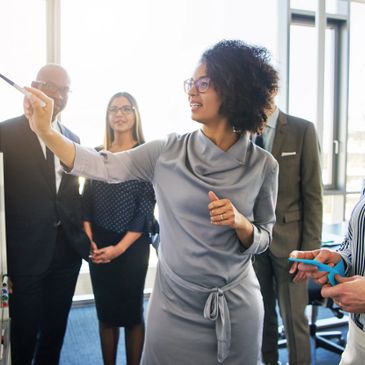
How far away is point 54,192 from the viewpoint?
78.9 inches

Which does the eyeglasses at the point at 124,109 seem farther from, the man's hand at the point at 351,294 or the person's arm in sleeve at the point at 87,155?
the man's hand at the point at 351,294

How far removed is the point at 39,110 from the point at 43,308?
144 centimetres

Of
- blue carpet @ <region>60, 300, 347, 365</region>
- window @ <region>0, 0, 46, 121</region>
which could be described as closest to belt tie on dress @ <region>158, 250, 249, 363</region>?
blue carpet @ <region>60, 300, 347, 365</region>

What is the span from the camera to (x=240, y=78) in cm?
126

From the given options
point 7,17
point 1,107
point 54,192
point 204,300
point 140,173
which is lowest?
A: point 204,300

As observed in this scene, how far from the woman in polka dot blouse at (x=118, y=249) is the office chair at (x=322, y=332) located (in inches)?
40.0

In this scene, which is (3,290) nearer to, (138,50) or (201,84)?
(201,84)

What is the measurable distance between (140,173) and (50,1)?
262 centimetres

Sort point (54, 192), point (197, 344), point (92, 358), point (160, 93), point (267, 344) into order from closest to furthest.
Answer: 1. point (197, 344)
2. point (54, 192)
3. point (267, 344)
4. point (92, 358)
5. point (160, 93)

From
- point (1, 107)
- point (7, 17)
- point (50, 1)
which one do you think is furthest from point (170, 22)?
point (1, 107)

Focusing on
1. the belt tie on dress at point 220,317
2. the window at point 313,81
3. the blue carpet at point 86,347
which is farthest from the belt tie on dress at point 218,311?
the window at point 313,81

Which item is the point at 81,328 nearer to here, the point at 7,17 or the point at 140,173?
the point at 140,173

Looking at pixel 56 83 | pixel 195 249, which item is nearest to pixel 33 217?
pixel 56 83

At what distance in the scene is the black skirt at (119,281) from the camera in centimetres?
214
